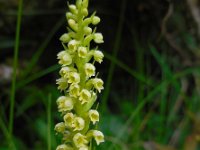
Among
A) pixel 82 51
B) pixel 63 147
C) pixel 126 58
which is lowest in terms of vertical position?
pixel 63 147

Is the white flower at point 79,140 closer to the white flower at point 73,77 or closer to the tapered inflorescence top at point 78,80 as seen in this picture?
the tapered inflorescence top at point 78,80

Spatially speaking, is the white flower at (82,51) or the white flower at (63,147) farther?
the white flower at (63,147)

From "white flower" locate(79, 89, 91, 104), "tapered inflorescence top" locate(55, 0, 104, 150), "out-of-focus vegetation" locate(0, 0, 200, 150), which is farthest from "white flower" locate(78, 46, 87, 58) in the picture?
"out-of-focus vegetation" locate(0, 0, 200, 150)

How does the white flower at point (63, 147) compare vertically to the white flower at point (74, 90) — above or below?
below

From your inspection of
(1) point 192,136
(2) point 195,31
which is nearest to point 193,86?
(2) point 195,31

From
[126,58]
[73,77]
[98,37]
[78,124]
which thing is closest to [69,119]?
[78,124]

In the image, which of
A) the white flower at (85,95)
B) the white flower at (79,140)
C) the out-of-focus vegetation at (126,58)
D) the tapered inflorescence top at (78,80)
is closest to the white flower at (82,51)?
the tapered inflorescence top at (78,80)

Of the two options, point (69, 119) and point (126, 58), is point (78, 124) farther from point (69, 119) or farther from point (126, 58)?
point (126, 58)
